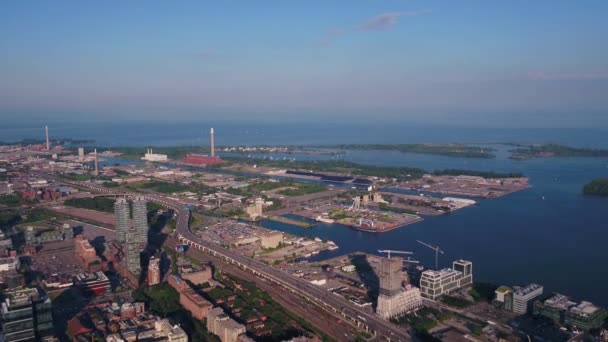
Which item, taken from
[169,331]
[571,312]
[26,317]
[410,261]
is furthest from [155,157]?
[571,312]

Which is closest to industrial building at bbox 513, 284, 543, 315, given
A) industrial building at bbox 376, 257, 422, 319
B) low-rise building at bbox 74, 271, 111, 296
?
industrial building at bbox 376, 257, 422, 319

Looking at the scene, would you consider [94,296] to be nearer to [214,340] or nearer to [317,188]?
[214,340]

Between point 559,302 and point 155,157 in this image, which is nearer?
point 559,302

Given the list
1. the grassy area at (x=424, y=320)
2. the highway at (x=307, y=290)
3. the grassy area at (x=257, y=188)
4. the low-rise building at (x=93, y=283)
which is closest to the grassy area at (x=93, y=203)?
the highway at (x=307, y=290)

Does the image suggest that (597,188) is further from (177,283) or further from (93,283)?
(93,283)

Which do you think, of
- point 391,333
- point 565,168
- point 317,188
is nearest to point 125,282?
point 391,333

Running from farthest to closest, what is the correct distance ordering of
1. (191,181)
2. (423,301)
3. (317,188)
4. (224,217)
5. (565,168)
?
(565,168) → (191,181) → (317,188) → (224,217) → (423,301)

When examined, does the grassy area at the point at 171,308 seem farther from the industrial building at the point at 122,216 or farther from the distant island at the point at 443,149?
the distant island at the point at 443,149
